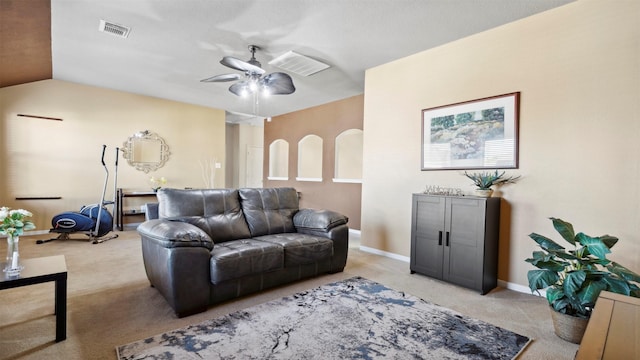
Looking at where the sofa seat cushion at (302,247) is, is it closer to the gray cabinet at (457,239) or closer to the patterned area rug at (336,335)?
the patterned area rug at (336,335)

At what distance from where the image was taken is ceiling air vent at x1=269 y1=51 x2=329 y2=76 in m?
3.92

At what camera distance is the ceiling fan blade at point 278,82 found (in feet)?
11.6

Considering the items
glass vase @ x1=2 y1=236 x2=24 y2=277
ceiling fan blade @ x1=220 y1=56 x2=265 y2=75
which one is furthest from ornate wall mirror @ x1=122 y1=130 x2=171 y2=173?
glass vase @ x1=2 y1=236 x2=24 y2=277

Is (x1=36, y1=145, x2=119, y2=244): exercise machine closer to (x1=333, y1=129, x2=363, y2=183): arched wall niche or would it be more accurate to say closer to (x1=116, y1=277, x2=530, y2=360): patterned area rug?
(x1=116, y1=277, x2=530, y2=360): patterned area rug

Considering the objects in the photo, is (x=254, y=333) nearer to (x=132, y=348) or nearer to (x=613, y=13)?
(x=132, y=348)

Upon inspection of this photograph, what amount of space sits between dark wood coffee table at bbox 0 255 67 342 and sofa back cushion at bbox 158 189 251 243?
0.99 meters

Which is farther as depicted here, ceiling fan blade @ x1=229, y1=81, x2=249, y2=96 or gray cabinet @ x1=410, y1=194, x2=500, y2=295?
ceiling fan blade @ x1=229, y1=81, x2=249, y2=96

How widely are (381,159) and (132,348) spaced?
3.43m

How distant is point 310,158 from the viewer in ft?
25.1

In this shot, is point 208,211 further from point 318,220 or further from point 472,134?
point 472,134

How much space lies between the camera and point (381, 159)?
13.9ft

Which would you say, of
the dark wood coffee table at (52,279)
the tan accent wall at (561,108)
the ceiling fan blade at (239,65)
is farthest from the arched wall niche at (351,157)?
Answer: the dark wood coffee table at (52,279)

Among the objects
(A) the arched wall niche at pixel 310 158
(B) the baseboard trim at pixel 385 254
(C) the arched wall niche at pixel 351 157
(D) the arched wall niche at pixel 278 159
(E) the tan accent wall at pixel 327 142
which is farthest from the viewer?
(D) the arched wall niche at pixel 278 159

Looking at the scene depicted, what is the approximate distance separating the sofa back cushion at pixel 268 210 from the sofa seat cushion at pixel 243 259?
47 cm
